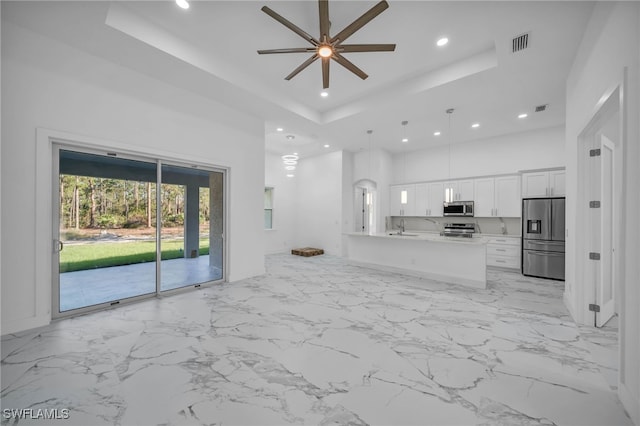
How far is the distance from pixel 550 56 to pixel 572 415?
3933 mm

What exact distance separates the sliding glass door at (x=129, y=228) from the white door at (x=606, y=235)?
17.8ft

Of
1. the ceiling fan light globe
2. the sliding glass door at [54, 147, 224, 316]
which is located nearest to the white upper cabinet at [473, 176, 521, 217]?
the ceiling fan light globe

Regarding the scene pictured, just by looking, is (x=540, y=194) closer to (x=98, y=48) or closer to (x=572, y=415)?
(x=572, y=415)

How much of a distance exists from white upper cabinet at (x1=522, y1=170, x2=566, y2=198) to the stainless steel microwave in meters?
1.18

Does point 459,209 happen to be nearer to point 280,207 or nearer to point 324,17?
point 280,207

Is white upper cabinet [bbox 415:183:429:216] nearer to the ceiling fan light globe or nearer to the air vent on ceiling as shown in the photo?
the air vent on ceiling

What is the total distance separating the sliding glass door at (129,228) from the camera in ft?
10.6

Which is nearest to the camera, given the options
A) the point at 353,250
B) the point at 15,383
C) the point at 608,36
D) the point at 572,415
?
the point at 572,415

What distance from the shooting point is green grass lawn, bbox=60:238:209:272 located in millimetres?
3258

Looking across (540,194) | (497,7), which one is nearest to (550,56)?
(497,7)

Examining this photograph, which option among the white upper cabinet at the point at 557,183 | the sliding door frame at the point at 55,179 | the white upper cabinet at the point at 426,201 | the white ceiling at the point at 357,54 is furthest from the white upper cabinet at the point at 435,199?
the sliding door frame at the point at 55,179

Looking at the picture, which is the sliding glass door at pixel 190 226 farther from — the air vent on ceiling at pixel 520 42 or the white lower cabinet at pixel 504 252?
the white lower cabinet at pixel 504 252

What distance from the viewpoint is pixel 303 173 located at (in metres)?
9.02

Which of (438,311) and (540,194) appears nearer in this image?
(438,311)
